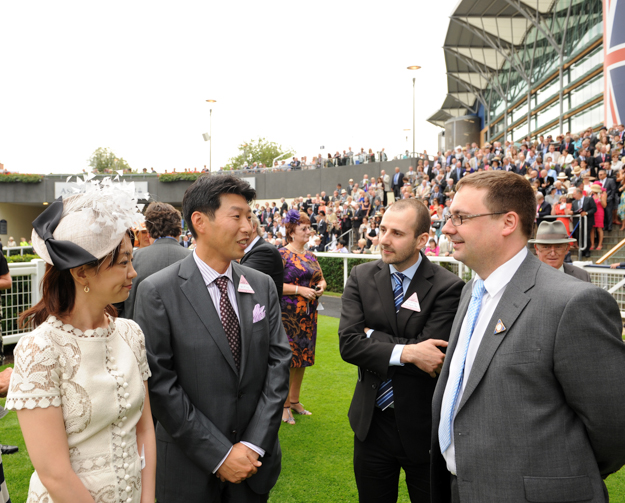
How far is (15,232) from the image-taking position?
39812 millimetres

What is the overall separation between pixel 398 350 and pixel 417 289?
1.24ft

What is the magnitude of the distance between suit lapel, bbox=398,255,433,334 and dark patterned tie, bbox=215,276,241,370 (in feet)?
2.93

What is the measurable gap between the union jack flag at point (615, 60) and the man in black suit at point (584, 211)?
6270 mm

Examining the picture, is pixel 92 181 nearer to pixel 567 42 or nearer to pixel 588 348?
pixel 588 348

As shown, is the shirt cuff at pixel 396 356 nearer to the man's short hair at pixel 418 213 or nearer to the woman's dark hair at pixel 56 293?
the man's short hair at pixel 418 213

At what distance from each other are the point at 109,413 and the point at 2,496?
2.48ft

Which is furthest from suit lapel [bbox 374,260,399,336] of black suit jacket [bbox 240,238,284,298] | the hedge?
the hedge

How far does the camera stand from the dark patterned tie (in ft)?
7.16

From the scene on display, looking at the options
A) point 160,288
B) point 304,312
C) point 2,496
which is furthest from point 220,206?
point 304,312

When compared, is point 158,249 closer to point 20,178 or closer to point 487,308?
point 487,308

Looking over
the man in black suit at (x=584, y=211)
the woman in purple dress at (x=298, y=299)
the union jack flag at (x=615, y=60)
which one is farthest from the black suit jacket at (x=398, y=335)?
the union jack flag at (x=615, y=60)

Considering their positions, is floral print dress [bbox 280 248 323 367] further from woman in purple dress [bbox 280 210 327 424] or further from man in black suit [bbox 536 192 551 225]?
man in black suit [bbox 536 192 551 225]

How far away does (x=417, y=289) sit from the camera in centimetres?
252

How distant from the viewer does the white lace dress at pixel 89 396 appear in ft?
4.83
